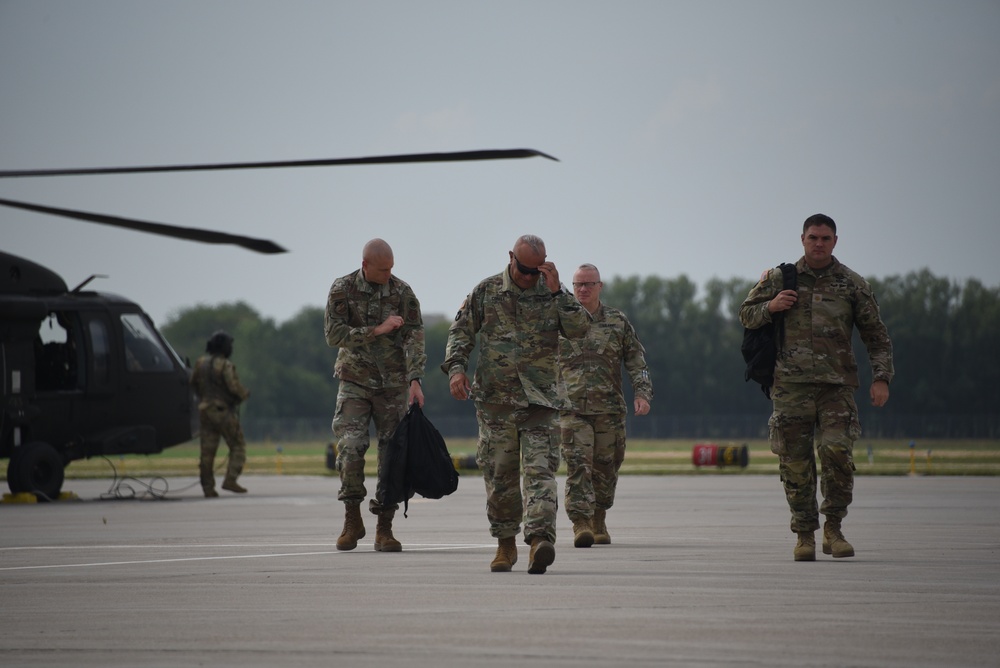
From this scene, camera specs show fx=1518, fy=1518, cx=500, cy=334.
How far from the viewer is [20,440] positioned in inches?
838

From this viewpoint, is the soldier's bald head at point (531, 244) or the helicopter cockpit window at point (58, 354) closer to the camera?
the soldier's bald head at point (531, 244)

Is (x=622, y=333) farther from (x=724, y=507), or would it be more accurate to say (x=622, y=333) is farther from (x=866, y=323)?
(x=724, y=507)

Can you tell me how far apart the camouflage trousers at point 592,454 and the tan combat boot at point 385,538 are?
1.38m

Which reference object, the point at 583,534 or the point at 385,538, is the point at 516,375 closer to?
the point at 583,534

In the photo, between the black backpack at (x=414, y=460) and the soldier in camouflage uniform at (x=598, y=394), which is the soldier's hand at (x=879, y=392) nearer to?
the soldier in camouflage uniform at (x=598, y=394)

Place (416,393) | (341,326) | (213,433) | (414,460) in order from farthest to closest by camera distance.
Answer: (213,433) → (341,326) → (414,460) → (416,393)

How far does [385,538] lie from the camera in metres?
11.6

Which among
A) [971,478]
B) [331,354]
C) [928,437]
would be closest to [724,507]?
[971,478]

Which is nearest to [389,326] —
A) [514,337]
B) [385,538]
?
[385,538]

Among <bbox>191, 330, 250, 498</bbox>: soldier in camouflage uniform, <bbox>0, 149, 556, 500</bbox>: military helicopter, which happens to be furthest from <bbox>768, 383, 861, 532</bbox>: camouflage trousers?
<bbox>191, 330, 250, 498</bbox>: soldier in camouflage uniform

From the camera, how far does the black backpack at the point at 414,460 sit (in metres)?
10.9

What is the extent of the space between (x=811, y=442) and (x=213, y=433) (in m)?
13.7

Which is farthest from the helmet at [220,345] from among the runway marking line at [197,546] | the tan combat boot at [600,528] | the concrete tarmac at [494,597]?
the tan combat boot at [600,528]

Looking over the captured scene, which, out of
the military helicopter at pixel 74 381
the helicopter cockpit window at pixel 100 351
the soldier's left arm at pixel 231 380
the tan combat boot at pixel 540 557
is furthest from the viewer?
the soldier's left arm at pixel 231 380
